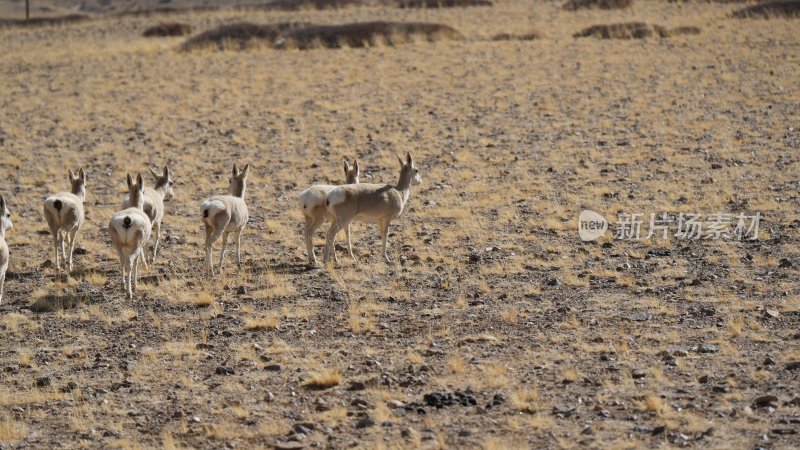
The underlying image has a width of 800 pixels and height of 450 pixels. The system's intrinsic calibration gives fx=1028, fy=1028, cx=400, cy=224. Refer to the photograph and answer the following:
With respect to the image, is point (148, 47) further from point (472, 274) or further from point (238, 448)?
point (238, 448)

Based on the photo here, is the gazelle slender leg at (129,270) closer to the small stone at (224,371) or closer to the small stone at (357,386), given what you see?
the small stone at (224,371)

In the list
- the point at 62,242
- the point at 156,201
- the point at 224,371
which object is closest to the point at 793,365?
the point at 224,371

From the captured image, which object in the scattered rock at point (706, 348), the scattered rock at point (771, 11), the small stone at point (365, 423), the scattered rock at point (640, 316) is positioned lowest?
the small stone at point (365, 423)

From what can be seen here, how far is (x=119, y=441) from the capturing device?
388 inches

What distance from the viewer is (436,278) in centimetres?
1499

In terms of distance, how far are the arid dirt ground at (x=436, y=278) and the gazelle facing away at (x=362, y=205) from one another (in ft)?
1.97

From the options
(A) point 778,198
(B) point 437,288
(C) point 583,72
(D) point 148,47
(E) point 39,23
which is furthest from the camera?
(E) point 39,23

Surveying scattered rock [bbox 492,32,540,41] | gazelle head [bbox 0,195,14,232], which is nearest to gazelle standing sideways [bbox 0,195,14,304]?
gazelle head [bbox 0,195,14,232]

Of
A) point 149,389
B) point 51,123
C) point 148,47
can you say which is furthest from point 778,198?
point 148,47

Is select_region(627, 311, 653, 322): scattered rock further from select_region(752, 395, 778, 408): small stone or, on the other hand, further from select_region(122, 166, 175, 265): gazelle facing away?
select_region(122, 166, 175, 265): gazelle facing away

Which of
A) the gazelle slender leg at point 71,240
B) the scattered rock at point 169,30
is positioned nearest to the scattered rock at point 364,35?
the scattered rock at point 169,30

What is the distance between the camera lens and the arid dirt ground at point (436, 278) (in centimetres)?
1022

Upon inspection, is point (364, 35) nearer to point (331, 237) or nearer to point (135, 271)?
point (331, 237)

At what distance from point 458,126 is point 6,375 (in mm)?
17073
